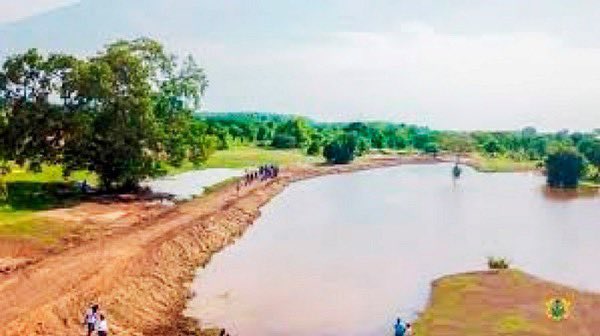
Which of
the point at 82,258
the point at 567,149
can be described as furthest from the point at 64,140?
the point at 567,149

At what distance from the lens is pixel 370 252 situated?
62.1 m

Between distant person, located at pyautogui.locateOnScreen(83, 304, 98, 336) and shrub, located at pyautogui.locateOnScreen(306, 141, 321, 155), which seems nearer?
distant person, located at pyautogui.locateOnScreen(83, 304, 98, 336)

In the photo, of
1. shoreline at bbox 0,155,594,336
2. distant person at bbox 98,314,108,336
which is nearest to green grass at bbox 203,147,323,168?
shoreline at bbox 0,155,594,336

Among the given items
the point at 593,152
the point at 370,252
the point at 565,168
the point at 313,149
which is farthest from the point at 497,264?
the point at 313,149

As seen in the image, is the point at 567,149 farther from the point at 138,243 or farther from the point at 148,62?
the point at 138,243

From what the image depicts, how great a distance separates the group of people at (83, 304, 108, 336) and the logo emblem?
19717 millimetres

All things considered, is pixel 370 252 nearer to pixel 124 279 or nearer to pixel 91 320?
pixel 124 279

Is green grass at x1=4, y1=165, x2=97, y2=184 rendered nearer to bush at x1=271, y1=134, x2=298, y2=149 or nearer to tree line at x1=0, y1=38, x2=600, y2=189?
tree line at x1=0, y1=38, x2=600, y2=189

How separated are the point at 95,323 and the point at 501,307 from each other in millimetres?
19000

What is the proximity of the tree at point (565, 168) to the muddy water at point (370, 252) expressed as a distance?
17116 mm

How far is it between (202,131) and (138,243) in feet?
99.5

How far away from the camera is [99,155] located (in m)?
75.9

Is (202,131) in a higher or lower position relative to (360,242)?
higher

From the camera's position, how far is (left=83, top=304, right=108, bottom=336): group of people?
3634 cm
